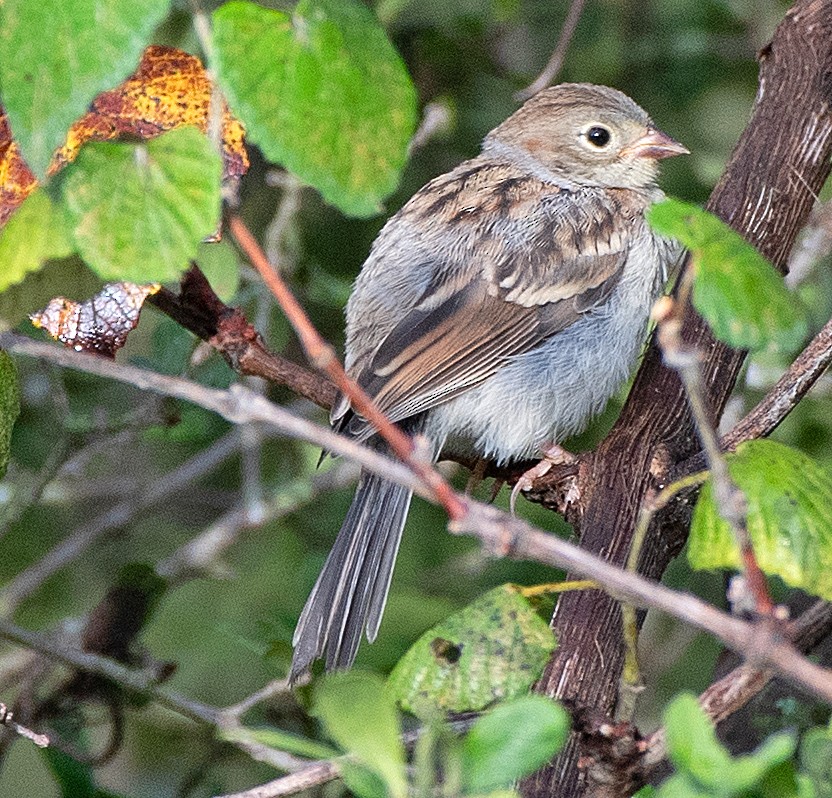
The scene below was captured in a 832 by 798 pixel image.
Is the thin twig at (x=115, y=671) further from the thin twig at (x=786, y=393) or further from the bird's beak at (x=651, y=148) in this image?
the bird's beak at (x=651, y=148)

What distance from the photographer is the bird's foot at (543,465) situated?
2594 mm

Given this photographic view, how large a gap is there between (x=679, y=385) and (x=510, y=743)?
4.19 ft

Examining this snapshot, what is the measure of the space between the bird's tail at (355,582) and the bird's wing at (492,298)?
0.18 metres

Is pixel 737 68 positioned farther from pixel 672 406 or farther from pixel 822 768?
pixel 822 768

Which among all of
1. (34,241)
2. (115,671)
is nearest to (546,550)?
(34,241)

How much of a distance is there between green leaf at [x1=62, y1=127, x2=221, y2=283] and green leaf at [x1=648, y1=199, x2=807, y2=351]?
0.50 metres

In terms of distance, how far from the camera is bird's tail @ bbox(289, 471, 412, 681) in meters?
2.46

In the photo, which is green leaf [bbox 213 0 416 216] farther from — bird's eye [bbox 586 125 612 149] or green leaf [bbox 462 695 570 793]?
bird's eye [bbox 586 125 612 149]

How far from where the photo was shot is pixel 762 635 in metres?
1.13

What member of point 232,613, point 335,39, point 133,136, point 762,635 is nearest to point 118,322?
point 133,136

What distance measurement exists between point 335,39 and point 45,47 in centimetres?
32

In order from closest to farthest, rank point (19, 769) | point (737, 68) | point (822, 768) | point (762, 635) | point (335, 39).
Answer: point (762, 635), point (822, 768), point (335, 39), point (19, 769), point (737, 68)

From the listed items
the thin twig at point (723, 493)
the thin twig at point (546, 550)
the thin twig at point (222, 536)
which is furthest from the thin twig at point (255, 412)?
the thin twig at point (222, 536)

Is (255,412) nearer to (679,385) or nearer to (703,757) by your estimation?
(703,757)
